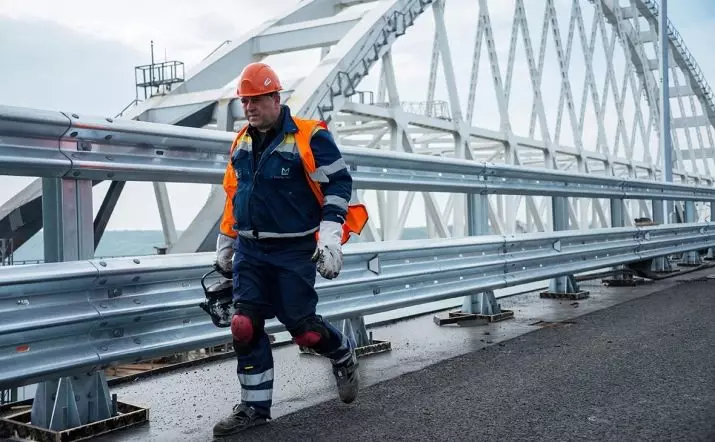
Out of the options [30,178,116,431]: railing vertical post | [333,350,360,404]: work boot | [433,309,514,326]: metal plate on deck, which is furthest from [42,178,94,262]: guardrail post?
[433,309,514,326]: metal plate on deck

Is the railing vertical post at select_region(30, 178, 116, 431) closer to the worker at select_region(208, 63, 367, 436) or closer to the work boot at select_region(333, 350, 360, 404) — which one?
the worker at select_region(208, 63, 367, 436)

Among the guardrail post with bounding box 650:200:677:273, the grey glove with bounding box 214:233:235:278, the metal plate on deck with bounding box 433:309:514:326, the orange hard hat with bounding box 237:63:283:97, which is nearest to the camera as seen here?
the orange hard hat with bounding box 237:63:283:97

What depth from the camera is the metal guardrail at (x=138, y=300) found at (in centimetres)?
335

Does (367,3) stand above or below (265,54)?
above

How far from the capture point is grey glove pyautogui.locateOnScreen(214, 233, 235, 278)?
4.14 metres

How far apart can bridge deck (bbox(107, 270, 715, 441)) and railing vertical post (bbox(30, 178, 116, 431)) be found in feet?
0.76

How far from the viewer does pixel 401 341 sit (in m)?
6.43

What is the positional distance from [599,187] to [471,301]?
266 cm

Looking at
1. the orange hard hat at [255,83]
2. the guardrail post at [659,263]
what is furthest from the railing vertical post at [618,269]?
the orange hard hat at [255,83]

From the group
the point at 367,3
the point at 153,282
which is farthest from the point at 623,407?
the point at 367,3

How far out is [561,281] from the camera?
30.1ft

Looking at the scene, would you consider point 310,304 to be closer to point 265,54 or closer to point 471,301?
point 471,301

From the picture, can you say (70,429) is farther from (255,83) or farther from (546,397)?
(546,397)

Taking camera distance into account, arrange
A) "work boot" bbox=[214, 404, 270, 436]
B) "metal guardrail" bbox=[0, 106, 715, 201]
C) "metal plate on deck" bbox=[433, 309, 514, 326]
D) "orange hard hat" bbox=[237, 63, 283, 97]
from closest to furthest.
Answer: "metal guardrail" bbox=[0, 106, 715, 201] → "work boot" bbox=[214, 404, 270, 436] → "orange hard hat" bbox=[237, 63, 283, 97] → "metal plate on deck" bbox=[433, 309, 514, 326]
